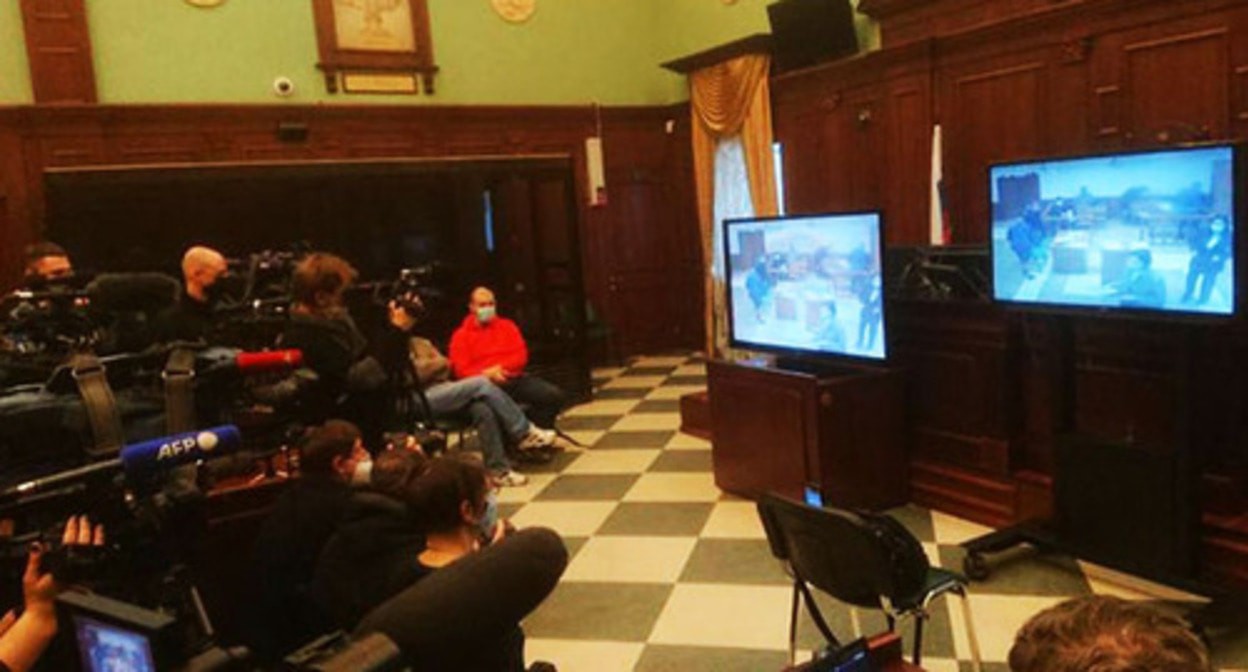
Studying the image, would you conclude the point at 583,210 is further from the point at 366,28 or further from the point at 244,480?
the point at 244,480

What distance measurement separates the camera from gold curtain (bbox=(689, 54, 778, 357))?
742 cm

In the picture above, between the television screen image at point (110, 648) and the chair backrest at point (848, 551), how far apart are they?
1.52 meters

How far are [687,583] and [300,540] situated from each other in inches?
63.7

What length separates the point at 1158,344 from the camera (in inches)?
140

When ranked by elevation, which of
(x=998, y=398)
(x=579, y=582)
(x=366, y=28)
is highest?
(x=366, y=28)

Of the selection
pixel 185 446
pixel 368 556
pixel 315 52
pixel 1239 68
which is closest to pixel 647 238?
pixel 315 52

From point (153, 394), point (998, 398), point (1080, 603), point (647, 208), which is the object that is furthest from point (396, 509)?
point (647, 208)

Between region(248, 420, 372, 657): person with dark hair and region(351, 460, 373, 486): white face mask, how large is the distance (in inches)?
5.5

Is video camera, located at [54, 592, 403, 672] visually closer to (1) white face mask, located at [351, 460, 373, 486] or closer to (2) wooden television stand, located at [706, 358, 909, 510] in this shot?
(1) white face mask, located at [351, 460, 373, 486]

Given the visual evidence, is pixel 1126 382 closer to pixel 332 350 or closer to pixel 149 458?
pixel 332 350

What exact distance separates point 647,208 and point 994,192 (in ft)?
18.2

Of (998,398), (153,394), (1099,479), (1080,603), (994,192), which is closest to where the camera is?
(1080,603)

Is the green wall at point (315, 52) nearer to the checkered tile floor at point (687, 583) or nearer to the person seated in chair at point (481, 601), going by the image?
the checkered tile floor at point (687, 583)

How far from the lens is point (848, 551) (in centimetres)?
231
